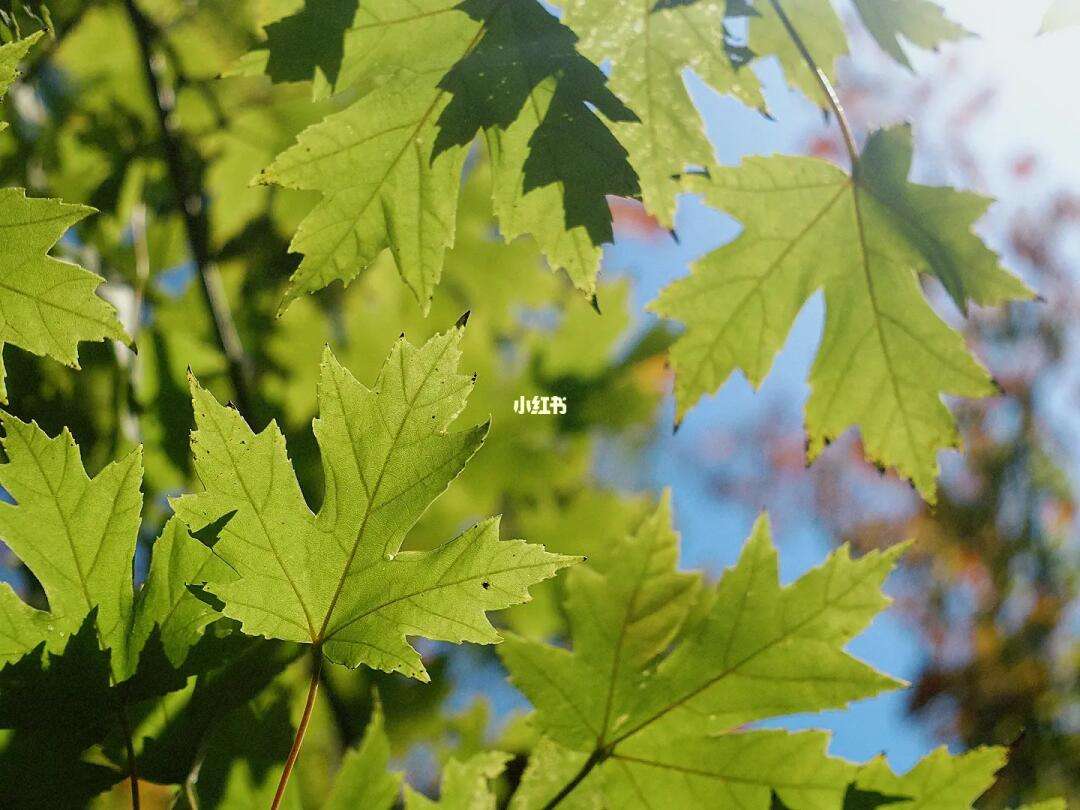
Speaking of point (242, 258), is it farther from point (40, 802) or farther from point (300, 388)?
point (40, 802)

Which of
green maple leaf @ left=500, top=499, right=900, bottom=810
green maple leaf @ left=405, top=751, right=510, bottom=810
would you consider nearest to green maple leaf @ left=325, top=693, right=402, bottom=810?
green maple leaf @ left=405, top=751, right=510, bottom=810

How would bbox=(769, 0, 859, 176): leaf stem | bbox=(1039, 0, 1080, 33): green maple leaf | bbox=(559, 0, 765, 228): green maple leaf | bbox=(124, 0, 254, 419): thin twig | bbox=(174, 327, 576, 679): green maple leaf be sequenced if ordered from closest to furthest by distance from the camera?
bbox=(174, 327, 576, 679): green maple leaf < bbox=(1039, 0, 1080, 33): green maple leaf < bbox=(559, 0, 765, 228): green maple leaf < bbox=(769, 0, 859, 176): leaf stem < bbox=(124, 0, 254, 419): thin twig

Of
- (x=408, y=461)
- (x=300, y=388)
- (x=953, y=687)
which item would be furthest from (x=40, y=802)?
(x=953, y=687)

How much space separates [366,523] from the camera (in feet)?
2.27

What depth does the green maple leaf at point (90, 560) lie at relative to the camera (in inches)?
26.9

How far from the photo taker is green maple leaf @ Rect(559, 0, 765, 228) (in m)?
0.93

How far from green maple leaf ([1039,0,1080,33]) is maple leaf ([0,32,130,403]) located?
0.85 meters

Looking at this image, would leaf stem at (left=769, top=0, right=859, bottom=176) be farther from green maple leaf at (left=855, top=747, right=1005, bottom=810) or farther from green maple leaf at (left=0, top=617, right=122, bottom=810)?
green maple leaf at (left=0, top=617, right=122, bottom=810)

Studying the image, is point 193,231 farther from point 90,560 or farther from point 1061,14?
point 1061,14

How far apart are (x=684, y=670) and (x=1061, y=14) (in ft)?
2.30

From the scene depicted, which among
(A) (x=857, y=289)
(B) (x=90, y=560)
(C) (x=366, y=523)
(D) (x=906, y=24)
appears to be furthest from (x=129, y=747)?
(D) (x=906, y=24)

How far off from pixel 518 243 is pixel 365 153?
1171 millimetres

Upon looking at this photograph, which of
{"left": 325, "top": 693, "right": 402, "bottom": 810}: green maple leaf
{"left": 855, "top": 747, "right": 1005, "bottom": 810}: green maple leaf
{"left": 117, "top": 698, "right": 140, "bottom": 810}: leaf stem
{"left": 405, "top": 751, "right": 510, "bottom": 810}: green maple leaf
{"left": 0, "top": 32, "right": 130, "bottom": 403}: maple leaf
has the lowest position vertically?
{"left": 325, "top": 693, "right": 402, "bottom": 810}: green maple leaf

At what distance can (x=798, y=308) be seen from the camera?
1.21 m
